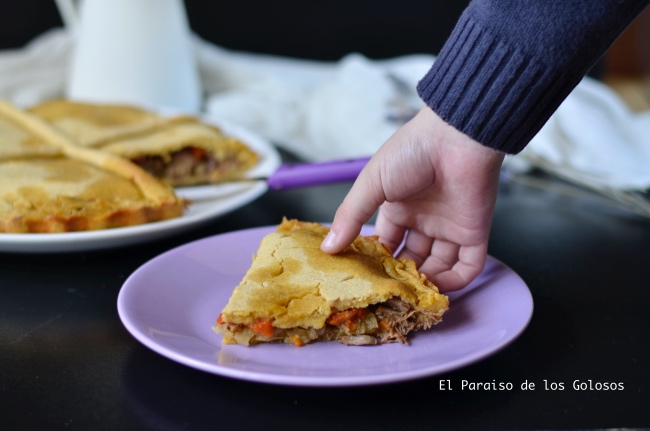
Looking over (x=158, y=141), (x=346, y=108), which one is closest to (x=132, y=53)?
(x=158, y=141)

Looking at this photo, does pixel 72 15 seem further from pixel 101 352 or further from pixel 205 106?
pixel 101 352

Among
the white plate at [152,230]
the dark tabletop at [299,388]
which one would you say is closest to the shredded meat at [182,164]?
the white plate at [152,230]

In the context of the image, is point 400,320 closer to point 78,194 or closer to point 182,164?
point 78,194

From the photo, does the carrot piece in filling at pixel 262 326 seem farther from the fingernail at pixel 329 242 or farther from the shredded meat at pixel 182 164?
the shredded meat at pixel 182 164

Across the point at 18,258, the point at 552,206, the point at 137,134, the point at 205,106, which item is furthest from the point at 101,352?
the point at 205,106

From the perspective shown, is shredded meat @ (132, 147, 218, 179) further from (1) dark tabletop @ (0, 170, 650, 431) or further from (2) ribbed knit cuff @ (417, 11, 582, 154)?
(2) ribbed knit cuff @ (417, 11, 582, 154)

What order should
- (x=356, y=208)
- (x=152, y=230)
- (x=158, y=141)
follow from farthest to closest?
(x=158, y=141) < (x=152, y=230) < (x=356, y=208)

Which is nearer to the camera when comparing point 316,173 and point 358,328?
point 358,328
